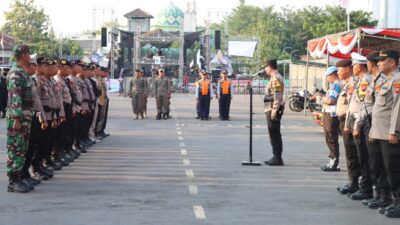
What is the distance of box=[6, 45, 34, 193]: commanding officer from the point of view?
33.9 ft

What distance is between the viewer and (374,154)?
9547 mm

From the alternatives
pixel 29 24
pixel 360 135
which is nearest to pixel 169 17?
pixel 29 24

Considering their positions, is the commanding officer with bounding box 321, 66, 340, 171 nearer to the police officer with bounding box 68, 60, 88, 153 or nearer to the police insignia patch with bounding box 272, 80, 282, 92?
the police insignia patch with bounding box 272, 80, 282, 92

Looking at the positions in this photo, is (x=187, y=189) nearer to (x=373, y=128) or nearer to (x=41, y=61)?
(x=373, y=128)

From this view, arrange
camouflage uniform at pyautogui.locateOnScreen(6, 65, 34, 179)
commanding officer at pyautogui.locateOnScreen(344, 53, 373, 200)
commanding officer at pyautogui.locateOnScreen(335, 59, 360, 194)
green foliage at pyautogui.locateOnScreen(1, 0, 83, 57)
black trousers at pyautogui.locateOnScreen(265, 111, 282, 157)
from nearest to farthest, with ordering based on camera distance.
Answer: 1. commanding officer at pyautogui.locateOnScreen(344, 53, 373, 200)
2. camouflage uniform at pyautogui.locateOnScreen(6, 65, 34, 179)
3. commanding officer at pyautogui.locateOnScreen(335, 59, 360, 194)
4. black trousers at pyautogui.locateOnScreen(265, 111, 282, 157)
5. green foliage at pyautogui.locateOnScreen(1, 0, 83, 57)

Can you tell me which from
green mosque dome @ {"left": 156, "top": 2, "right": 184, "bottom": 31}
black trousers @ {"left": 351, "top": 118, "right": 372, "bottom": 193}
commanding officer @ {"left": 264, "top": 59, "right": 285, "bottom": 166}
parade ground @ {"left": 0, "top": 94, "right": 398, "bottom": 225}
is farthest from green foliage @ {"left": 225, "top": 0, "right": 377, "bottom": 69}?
black trousers @ {"left": 351, "top": 118, "right": 372, "bottom": 193}

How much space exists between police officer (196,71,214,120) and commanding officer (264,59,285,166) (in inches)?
536

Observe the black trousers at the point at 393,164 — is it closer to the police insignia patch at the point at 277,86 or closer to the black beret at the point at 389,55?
the black beret at the point at 389,55

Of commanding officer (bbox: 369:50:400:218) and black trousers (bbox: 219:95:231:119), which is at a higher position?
commanding officer (bbox: 369:50:400:218)

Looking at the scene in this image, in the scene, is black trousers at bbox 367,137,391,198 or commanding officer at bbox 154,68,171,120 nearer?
black trousers at bbox 367,137,391,198

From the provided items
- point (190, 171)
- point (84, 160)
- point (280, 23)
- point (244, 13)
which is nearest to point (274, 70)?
point (190, 171)

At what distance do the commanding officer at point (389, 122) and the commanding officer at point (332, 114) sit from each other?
3401 millimetres

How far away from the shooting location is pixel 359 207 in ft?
31.8

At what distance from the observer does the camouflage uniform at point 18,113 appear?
10320mm
